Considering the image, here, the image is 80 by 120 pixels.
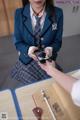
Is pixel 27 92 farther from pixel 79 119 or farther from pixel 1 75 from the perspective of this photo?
pixel 1 75

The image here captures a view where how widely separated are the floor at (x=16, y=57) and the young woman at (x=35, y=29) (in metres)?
0.67

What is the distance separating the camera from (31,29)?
1.41 m

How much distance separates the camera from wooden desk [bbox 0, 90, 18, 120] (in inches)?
35.2

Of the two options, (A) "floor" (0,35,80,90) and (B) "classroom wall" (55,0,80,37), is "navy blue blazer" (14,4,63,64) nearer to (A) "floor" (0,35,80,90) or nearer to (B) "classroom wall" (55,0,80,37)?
(A) "floor" (0,35,80,90)

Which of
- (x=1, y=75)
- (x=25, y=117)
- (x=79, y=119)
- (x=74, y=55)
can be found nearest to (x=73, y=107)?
(x=79, y=119)

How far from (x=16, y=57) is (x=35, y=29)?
1.18 meters

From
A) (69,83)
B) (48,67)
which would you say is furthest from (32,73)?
(69,83)

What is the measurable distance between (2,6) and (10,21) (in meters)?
0.23

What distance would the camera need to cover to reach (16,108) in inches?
36.7

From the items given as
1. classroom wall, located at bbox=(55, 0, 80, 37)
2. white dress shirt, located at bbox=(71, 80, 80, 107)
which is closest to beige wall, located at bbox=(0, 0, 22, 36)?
classroom wall, located at bbox=(55, 0, 80, 37)

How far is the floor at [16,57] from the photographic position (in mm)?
2201

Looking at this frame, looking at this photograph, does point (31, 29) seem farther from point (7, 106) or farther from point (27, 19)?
point (7, 106)

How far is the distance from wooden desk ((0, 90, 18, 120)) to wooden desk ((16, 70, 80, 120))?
0.12 feet

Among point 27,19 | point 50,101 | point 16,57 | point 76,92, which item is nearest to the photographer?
point 76,92
